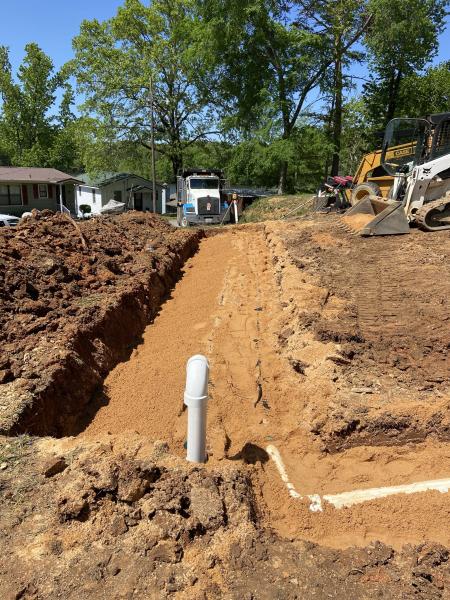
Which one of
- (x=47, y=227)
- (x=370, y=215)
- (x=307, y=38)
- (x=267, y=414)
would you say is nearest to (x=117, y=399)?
(x=267, y=414)

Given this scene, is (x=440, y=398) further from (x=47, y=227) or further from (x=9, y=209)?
(x=9, y=209)

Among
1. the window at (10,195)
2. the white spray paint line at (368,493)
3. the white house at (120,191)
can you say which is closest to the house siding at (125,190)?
the white house at (120,191)

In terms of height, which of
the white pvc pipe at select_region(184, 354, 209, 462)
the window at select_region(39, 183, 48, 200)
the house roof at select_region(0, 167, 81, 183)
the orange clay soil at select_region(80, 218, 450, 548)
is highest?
the house roof at select_region(0, 167, 81, 183)

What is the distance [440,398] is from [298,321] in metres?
2.40

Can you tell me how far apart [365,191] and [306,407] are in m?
11.3

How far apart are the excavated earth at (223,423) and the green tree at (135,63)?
26.0 m

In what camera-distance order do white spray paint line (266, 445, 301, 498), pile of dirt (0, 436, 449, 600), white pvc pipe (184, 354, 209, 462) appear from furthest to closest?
white spray paint line (266, 445, 301, 498)
white pvc pipe (184, 354, 209, 462)
pile of dirt (0, 436, 449, 600)

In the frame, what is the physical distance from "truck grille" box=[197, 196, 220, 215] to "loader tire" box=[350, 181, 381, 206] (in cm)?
771

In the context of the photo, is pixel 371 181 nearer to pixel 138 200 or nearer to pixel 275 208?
pixel 275 208

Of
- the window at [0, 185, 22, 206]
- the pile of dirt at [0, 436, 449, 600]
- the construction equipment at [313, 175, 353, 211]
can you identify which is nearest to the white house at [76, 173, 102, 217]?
the window at [0, 185, 22, 206]

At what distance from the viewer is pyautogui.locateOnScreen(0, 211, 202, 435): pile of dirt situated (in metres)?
4.68

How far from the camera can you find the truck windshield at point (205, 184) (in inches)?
847

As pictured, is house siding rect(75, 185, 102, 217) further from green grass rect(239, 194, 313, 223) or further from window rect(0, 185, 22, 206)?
green grass rect(239, 194, 313, 223)

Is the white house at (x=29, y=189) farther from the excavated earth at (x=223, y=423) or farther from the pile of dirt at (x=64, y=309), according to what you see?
the excavated earth at (x=223, y=423)
